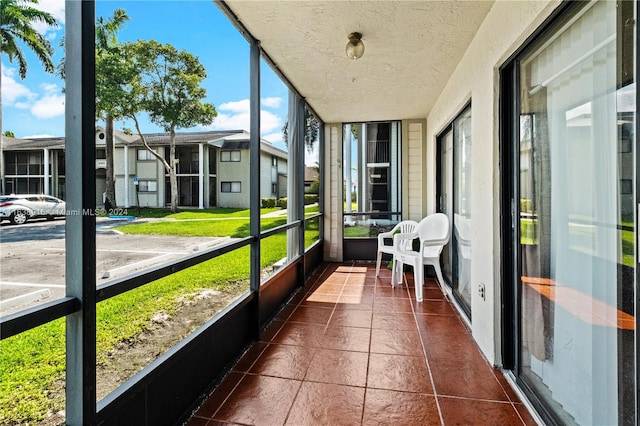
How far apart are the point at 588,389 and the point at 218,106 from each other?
3688 mm

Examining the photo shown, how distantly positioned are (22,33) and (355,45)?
6.82ft

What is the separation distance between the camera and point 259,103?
2.68 m

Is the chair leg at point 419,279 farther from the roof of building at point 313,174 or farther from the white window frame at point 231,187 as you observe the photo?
the roof of building at point 313,174

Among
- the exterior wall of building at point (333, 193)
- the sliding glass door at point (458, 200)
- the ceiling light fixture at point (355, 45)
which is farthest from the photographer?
the exterior wall of building at point (333, 193)

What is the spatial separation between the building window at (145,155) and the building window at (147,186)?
159mm

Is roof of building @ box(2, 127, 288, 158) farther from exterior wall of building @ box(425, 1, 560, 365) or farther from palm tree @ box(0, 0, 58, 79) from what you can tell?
exterior wall of building @ box(425, 1, 560, 365)

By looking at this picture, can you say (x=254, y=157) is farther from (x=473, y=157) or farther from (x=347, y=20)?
(x=473, y=157)

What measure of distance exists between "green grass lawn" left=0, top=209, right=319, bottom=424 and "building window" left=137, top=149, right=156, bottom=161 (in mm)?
456

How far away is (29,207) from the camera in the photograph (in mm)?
1214

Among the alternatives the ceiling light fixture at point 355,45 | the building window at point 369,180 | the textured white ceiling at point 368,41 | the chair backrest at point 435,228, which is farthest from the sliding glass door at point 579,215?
the building window at point 369,180

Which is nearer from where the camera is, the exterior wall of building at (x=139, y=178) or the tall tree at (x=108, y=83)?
the exterior wall of building at (x=139, y=178)

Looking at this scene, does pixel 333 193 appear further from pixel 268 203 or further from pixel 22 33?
pixel 22 33

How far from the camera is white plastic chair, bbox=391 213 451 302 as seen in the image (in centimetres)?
376

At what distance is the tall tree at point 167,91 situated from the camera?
7.04 ft
